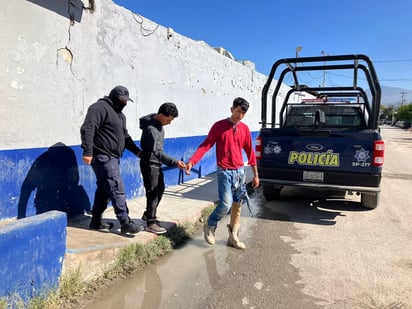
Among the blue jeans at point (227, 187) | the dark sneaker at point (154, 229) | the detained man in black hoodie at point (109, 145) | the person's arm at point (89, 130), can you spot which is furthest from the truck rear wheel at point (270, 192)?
the person's arm at point (89, 130)

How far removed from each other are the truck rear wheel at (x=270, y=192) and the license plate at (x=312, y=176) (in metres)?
1.08

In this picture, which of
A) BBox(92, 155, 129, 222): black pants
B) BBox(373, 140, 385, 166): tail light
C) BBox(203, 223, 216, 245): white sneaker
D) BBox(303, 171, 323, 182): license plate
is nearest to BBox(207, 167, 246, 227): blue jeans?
BBox(203, 223, 216, 245): white sneaker

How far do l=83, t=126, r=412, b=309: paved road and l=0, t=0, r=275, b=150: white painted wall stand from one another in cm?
218

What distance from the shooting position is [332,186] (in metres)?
5.48

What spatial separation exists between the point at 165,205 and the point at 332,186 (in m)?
2.76

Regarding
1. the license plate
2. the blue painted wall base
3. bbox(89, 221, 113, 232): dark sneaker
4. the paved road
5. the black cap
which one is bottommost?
the paved road

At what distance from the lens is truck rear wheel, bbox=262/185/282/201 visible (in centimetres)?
664

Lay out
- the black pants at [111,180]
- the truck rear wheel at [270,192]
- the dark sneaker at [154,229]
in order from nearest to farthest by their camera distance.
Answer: the black pants at [111,180] < the dark sneaker at [154,229] < the truck rear wheel at [270,192]

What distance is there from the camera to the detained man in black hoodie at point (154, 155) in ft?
13.5

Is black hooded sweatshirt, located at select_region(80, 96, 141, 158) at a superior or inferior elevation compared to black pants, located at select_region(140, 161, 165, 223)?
superior

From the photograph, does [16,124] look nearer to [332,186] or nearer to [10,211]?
[10,211]

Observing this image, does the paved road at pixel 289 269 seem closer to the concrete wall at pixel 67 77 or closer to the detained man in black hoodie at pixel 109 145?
the detained man in black hoodie at pixel 109 145

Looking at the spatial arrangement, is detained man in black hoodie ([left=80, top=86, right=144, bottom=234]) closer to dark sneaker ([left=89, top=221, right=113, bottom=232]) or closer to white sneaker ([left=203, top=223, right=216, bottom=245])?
dark sneaker ([left=89, top=221, right=113, bottom=232])

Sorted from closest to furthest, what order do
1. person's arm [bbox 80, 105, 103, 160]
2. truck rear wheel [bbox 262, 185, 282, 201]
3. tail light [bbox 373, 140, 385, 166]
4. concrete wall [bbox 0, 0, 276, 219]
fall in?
1. person's arm [bbox 80, 105, 103, 160]
2. concrete wall [bbox 0, 0, 276, 219]
3. tail light [bbox 373, 140, 385, 166]
4. truck rear wheel [bbox 262, 185, 282, 201]
